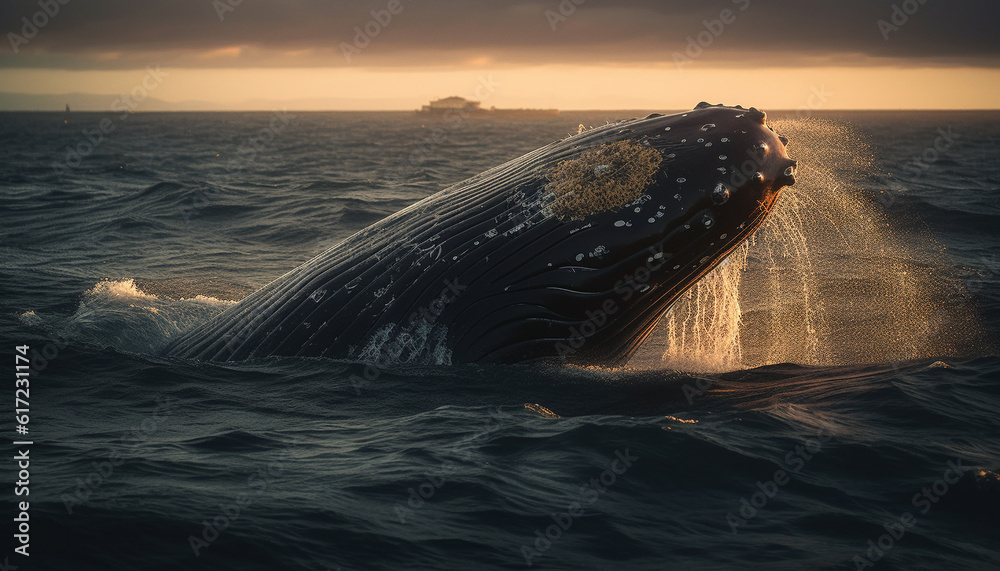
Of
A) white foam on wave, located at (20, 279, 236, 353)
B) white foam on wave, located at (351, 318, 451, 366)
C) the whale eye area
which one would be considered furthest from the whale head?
white foam on wave, located at (20, 279, 236, 353)

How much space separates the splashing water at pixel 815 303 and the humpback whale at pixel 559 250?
0.91 meters

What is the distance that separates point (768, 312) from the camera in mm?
11055

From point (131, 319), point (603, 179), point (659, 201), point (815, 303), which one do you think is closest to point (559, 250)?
point (603, 179)

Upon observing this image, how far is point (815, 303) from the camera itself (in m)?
11.6

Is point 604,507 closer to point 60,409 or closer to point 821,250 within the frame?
point 60,409

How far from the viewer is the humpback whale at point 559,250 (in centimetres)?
576

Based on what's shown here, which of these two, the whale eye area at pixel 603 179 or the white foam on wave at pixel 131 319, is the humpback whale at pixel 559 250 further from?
the white foam on wave at pixel 131 319

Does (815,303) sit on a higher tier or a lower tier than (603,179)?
lower

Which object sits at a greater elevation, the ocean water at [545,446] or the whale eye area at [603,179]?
the whale eye area at [603,179]

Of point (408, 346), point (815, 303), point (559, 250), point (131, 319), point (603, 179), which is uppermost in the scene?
point (603, 179)

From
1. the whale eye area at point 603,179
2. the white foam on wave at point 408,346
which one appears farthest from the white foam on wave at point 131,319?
the whale eye area at point 603,179

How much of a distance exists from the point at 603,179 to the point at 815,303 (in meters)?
6.77

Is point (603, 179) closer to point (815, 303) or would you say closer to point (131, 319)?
point (131, 319)

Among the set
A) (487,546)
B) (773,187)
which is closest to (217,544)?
(487,546)
